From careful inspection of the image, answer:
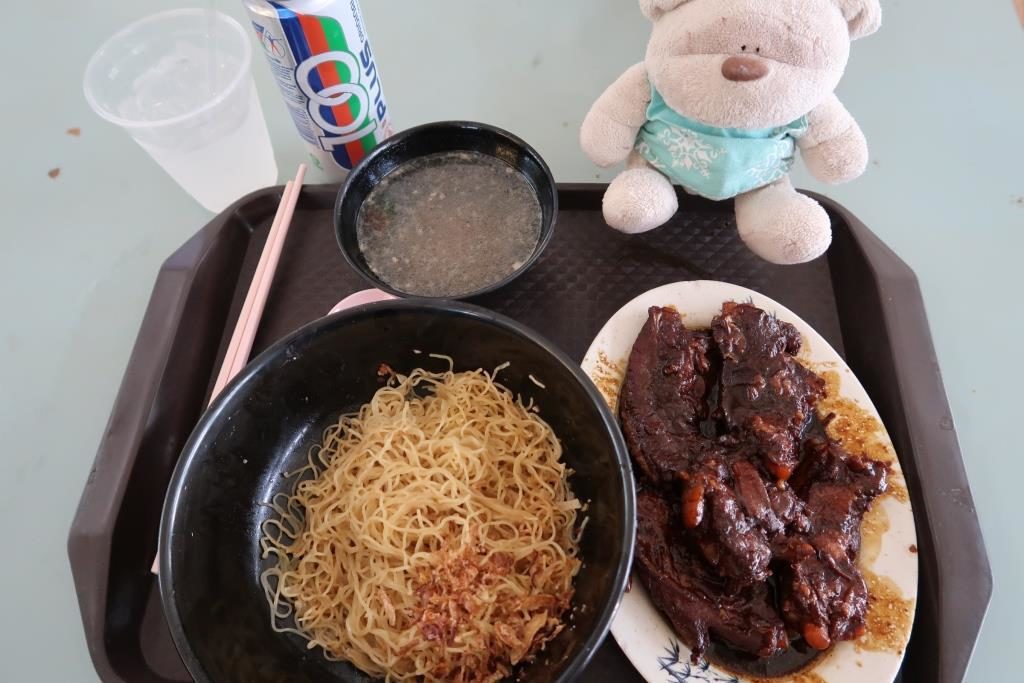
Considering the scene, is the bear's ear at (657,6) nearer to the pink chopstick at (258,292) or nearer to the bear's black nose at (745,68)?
the bear's black nose at (745,68)

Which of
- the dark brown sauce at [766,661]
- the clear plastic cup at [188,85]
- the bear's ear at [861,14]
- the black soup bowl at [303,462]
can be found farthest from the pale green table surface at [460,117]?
the bear's ear at [861,14]

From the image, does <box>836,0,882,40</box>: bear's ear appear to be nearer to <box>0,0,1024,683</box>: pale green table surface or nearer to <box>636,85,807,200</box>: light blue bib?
<box>636,85,807,200</box>: light blue bib

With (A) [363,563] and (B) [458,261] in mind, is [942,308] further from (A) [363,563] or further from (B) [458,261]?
(A) [363,563]

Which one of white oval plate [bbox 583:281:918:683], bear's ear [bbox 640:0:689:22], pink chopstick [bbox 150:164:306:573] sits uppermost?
bear's ear [bbox 640:0:689:22]

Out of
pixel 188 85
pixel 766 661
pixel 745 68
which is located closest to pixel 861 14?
pixel 745 68

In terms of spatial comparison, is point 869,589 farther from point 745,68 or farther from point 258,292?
point 258,292

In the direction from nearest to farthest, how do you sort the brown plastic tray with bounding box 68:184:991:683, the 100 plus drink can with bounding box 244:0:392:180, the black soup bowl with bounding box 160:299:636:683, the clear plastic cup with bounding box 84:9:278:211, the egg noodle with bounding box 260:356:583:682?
the black soup bowl with bounding box 160:299:636:683
the egg noodle with bounding box 260:356:583:682
the brown plastic tray with bounding box 68:184:991:683
the 100 plus drink can with bounding box 244:0:392:180
the clear plastic cup with bounding box 84:9:278:211

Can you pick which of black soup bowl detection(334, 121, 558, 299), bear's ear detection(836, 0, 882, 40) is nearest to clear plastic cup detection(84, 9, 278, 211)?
black soup bowl detection(334, 121, 558, 299)

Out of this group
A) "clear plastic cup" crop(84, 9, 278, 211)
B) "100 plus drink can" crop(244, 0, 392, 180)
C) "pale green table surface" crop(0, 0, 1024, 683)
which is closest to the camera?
"100 plus drink can" crop(244, 0, 392, 180)
